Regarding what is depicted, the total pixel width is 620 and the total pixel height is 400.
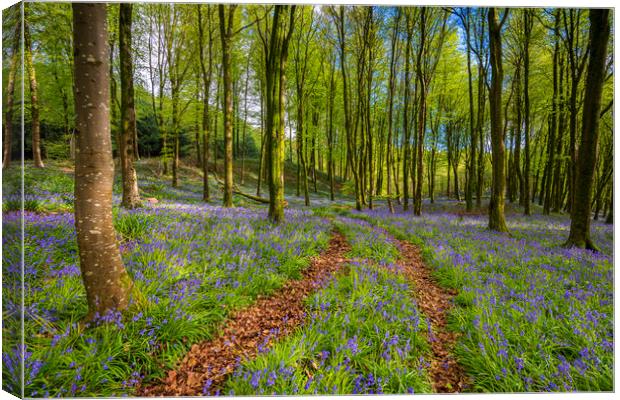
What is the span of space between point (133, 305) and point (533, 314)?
4.44 m

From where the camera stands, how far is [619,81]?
3646 millimetres

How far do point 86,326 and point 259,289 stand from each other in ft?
6.36

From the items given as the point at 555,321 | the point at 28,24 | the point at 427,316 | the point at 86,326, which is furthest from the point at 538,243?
the point at 28,24

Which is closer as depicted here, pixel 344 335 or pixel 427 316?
pixel 344 335

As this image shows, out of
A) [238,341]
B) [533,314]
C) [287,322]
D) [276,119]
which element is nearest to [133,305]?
[238,341]

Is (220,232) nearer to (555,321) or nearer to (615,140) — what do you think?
(555,321)

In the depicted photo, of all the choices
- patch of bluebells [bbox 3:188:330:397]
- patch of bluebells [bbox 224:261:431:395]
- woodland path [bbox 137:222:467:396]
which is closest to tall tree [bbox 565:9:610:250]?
woodland path [bbox 137:222:467:396]

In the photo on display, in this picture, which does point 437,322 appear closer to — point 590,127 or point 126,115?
point 590,127

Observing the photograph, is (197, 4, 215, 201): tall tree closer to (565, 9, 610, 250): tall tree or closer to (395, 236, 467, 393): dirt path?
(395, 236, 467, 393): dirt path

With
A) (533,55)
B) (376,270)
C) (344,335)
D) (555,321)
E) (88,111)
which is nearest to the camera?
(88,111)

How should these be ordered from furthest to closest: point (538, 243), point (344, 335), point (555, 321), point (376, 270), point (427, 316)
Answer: point (538, 243), point (376, 270), point (427, 316), point (555, 321), point (344, 335)

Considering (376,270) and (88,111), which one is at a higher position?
(88,111)

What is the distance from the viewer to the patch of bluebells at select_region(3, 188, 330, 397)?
205cm

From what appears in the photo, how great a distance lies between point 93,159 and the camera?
7.35 feet
